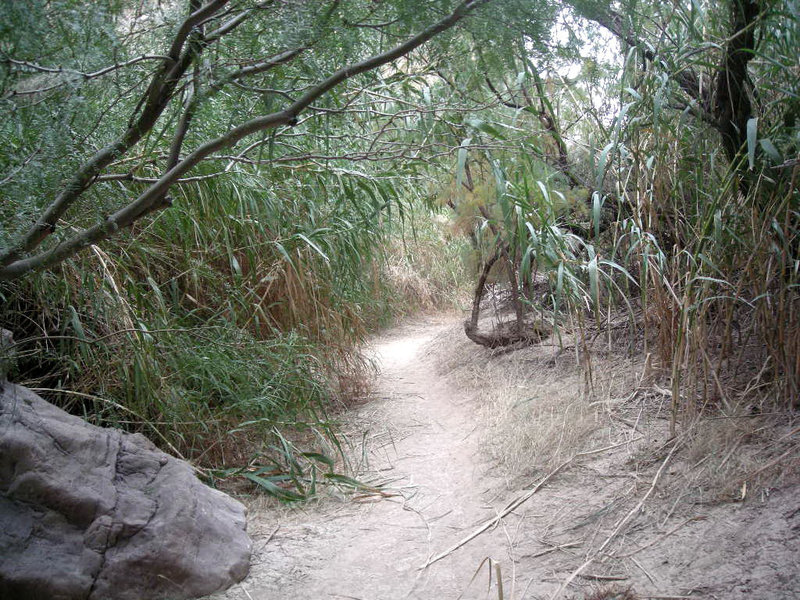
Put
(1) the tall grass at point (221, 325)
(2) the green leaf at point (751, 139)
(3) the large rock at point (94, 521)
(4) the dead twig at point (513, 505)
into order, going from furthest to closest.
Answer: (1) the tall grass at point (221, 325)
(4) the dead twig at point (513, 505)
(2) the green leaf at point (751, 139)
(3) the large rock at point (94, 521)

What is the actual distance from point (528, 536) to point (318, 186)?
2.71 meters

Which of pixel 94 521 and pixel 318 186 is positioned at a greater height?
pixel 318 186

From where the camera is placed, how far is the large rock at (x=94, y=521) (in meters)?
2.07

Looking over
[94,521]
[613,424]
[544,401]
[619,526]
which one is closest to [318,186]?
[544,401]

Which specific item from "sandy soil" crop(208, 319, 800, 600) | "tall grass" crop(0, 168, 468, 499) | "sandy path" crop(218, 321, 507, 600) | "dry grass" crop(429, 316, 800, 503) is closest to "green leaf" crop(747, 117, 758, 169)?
"dry grass" crop(429, 316, 800, 503)

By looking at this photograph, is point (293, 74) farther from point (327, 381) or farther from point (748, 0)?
point (327, 381)

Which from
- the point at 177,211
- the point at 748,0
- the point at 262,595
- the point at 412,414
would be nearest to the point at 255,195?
the point at 177,211

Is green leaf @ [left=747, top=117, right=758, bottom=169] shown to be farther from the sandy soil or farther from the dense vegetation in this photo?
the sandy soil

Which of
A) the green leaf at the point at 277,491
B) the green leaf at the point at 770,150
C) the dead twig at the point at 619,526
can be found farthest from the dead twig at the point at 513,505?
the green leaf at the point at 770,150

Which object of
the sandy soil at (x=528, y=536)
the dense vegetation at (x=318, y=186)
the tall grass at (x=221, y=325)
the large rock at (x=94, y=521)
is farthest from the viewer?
the tall grass at (x=221, y=325)

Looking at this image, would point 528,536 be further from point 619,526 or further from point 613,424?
point 613,424

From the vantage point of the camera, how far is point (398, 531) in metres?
2.78

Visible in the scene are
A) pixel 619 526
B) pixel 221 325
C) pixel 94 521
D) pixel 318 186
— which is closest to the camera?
pixel 94 521

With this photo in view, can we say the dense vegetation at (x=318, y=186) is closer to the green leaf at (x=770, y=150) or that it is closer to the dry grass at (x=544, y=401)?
the green leaf at (x=770, y=150)
